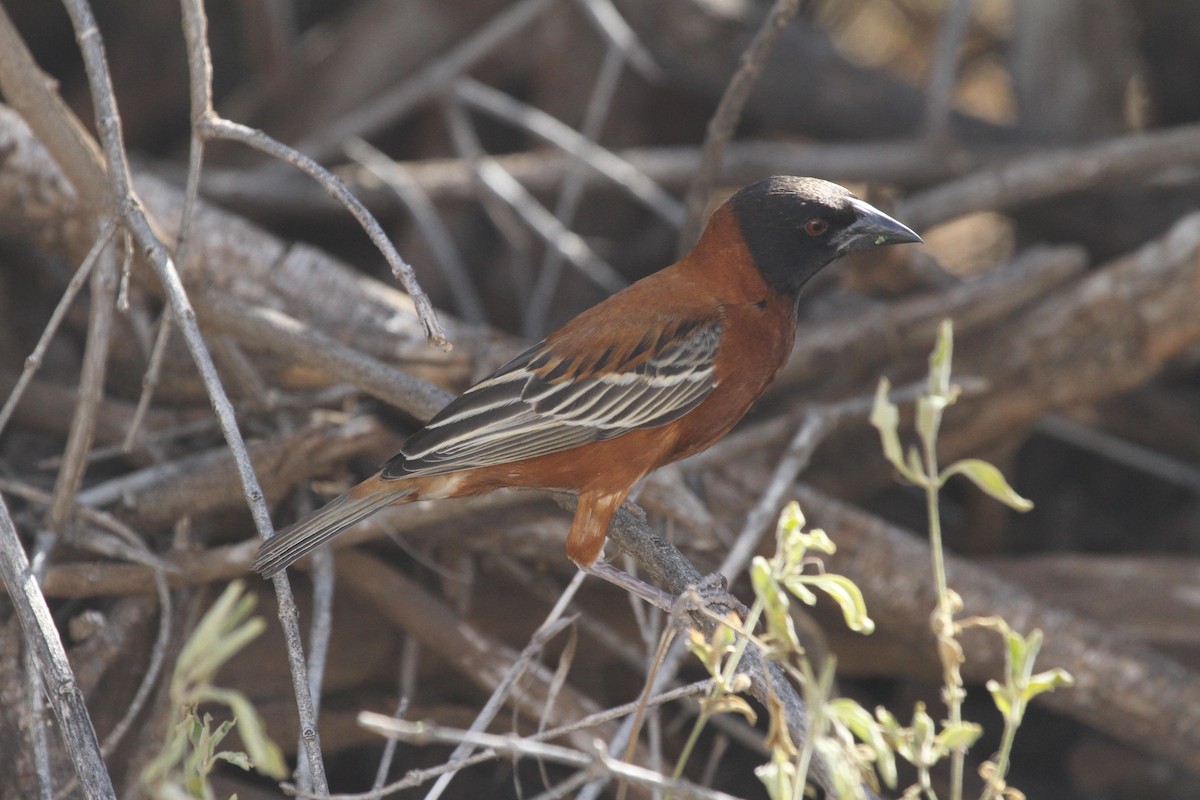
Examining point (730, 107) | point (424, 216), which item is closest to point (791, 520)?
point (730, 107)

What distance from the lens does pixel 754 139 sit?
671 centimetres

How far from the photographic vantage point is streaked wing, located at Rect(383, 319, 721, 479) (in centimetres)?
320

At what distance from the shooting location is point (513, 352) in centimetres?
399

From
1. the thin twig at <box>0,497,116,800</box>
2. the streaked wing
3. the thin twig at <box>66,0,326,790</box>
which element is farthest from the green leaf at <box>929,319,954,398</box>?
the thin twig at <box>0,497,116,800</box>

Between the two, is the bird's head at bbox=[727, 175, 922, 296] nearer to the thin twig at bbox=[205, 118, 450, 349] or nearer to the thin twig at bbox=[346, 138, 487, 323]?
the thin twig at bbox=[205, 118, 450, 349]

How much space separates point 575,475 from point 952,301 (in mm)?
1981

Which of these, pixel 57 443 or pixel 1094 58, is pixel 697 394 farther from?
pixel 1094 58

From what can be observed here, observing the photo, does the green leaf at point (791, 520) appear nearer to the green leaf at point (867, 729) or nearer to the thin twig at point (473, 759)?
the green leaf at point (867, 729)

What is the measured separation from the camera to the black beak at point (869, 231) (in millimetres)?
3359

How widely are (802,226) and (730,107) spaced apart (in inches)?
32.1

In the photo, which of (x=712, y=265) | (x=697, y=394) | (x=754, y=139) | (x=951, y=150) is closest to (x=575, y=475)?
(x=697, y=394)

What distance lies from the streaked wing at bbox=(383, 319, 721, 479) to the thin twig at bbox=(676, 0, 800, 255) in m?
0.99

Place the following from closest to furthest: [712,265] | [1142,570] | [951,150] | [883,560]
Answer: [712,265]
[883,560]
[1142,570]
[951,150]

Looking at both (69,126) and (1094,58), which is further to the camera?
(1094,58)
